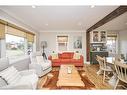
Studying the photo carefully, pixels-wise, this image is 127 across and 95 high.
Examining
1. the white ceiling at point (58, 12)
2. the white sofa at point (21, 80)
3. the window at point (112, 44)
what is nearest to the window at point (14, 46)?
the white sofa at point (21, 80)

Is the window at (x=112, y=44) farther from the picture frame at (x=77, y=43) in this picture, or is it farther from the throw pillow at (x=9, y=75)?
the throw pillow at (x=9, y=75)

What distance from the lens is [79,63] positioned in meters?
7.78

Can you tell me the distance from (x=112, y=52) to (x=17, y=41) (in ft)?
22.6

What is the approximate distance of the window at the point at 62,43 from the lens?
979 cm

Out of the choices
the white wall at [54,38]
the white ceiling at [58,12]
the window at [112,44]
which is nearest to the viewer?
the white ceiling at [58,12]

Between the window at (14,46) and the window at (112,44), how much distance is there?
20.1 ft

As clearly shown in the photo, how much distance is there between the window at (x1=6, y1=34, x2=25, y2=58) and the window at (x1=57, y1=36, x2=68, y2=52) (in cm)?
351

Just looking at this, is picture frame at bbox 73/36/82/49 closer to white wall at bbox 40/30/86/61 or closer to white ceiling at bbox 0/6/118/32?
white wall at bbox 40/30/86/61

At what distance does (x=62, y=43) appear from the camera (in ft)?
32.1

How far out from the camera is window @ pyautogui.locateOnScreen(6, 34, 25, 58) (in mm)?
4907

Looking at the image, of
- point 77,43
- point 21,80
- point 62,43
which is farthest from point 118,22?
point 21,80

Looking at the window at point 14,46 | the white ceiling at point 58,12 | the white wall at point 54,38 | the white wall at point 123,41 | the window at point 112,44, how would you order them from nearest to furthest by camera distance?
1. the white ceiling at point 58,12
2. the window at point 14,46
3. the white wall at point 123,41
4. the white wall at point 54,38
5. the window at point 112,44
